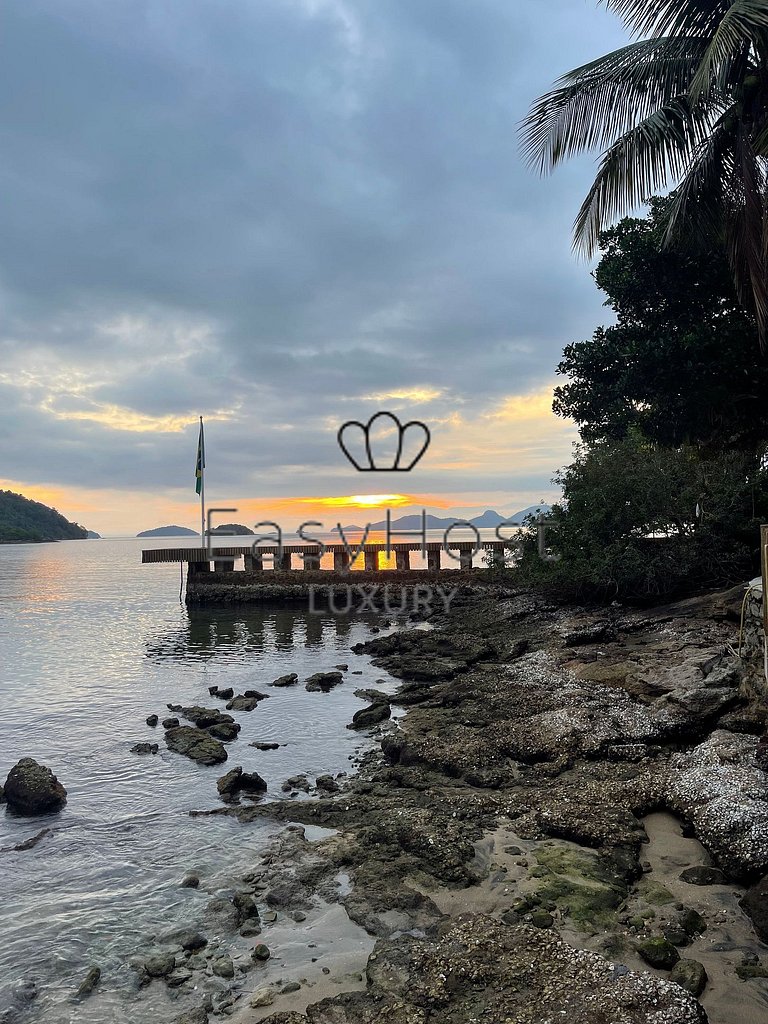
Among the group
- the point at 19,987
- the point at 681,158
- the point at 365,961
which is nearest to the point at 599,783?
the point at 365,961

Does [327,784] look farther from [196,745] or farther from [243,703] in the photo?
Answer: [243,703]

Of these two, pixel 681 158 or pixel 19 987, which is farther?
pixel 681 158

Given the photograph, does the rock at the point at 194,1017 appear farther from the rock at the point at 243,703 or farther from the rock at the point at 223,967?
the rock at the point at 243,703

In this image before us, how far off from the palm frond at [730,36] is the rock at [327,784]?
531 inches

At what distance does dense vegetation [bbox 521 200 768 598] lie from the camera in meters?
17.8

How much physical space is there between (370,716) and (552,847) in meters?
6.45

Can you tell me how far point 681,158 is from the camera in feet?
49.3

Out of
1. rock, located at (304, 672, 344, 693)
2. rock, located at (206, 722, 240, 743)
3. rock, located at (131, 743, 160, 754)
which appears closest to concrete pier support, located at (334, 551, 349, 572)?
rock, located at (304, 672, 344, 693)

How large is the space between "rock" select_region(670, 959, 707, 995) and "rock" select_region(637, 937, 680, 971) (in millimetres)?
79

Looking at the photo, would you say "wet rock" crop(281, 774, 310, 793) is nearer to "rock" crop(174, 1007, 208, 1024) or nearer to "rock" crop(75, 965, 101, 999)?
"rock" crop(75, 965, 101, 999)

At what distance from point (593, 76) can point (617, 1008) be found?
17.3m

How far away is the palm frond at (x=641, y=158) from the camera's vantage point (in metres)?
14.4

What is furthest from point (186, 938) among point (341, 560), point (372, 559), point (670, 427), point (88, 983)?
point (341, 560)

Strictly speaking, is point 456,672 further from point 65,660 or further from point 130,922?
point 65,660
